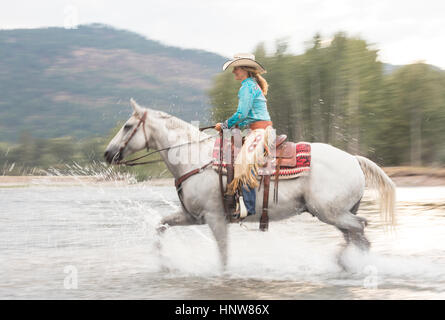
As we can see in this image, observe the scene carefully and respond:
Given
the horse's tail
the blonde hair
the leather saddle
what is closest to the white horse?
the horse's tail

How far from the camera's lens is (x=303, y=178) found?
24.9ft

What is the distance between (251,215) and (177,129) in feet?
5.65

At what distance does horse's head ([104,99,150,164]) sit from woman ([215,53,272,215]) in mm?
1170

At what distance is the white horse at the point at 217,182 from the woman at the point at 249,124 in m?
0.29

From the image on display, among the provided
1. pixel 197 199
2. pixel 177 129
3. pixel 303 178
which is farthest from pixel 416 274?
pixel 177 129

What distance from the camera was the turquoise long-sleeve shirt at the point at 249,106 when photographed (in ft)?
24.0

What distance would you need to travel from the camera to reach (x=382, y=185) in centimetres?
795

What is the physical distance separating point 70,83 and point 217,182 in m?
168

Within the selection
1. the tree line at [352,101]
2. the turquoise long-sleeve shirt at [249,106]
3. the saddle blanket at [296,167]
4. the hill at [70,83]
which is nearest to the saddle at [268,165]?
the saddle blanket at [296,167]

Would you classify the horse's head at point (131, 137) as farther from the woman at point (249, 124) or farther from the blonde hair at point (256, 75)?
the blonde hair at point (256, 75)

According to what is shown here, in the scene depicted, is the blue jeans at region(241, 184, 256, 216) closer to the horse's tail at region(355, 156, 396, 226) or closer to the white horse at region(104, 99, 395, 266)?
the white horse at region(104, 99, 395, 266)

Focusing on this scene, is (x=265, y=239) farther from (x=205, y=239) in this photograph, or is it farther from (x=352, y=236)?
(x=352, y=236)
